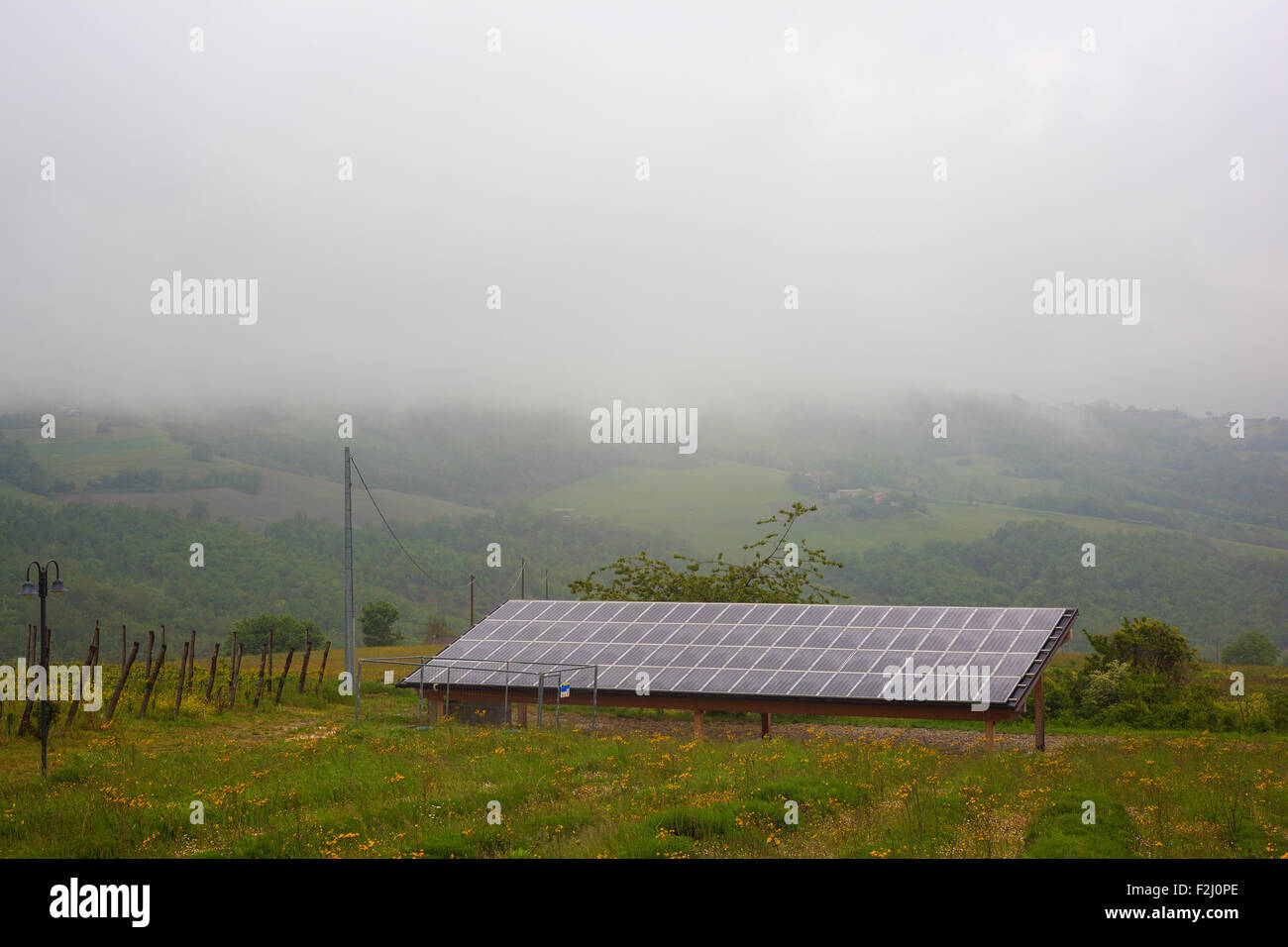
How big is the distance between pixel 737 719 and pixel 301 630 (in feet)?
198

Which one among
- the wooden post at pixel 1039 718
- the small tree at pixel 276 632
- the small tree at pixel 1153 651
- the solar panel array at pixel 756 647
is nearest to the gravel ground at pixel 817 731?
the wooden post at pixel 1039 718

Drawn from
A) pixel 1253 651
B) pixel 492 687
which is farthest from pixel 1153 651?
pixel 1253 651

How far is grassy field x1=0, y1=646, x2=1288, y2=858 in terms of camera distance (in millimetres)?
12516

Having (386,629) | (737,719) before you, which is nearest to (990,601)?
(386,629)

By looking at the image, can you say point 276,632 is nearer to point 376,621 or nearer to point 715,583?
point 376,621

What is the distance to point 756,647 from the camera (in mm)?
28625

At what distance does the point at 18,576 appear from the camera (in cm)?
15938

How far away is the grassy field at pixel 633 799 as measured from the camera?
1252 cm

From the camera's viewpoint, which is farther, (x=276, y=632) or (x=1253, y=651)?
(x=1253, y=651)

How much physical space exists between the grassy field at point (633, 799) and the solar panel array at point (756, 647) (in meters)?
2.75

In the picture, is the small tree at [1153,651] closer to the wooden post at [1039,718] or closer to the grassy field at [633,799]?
the wooden post at [1039,718]

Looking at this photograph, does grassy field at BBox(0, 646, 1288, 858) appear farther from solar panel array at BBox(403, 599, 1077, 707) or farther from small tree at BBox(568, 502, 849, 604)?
small tree at BBox(568, 502, 849, 604)

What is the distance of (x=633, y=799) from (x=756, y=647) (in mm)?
14011
